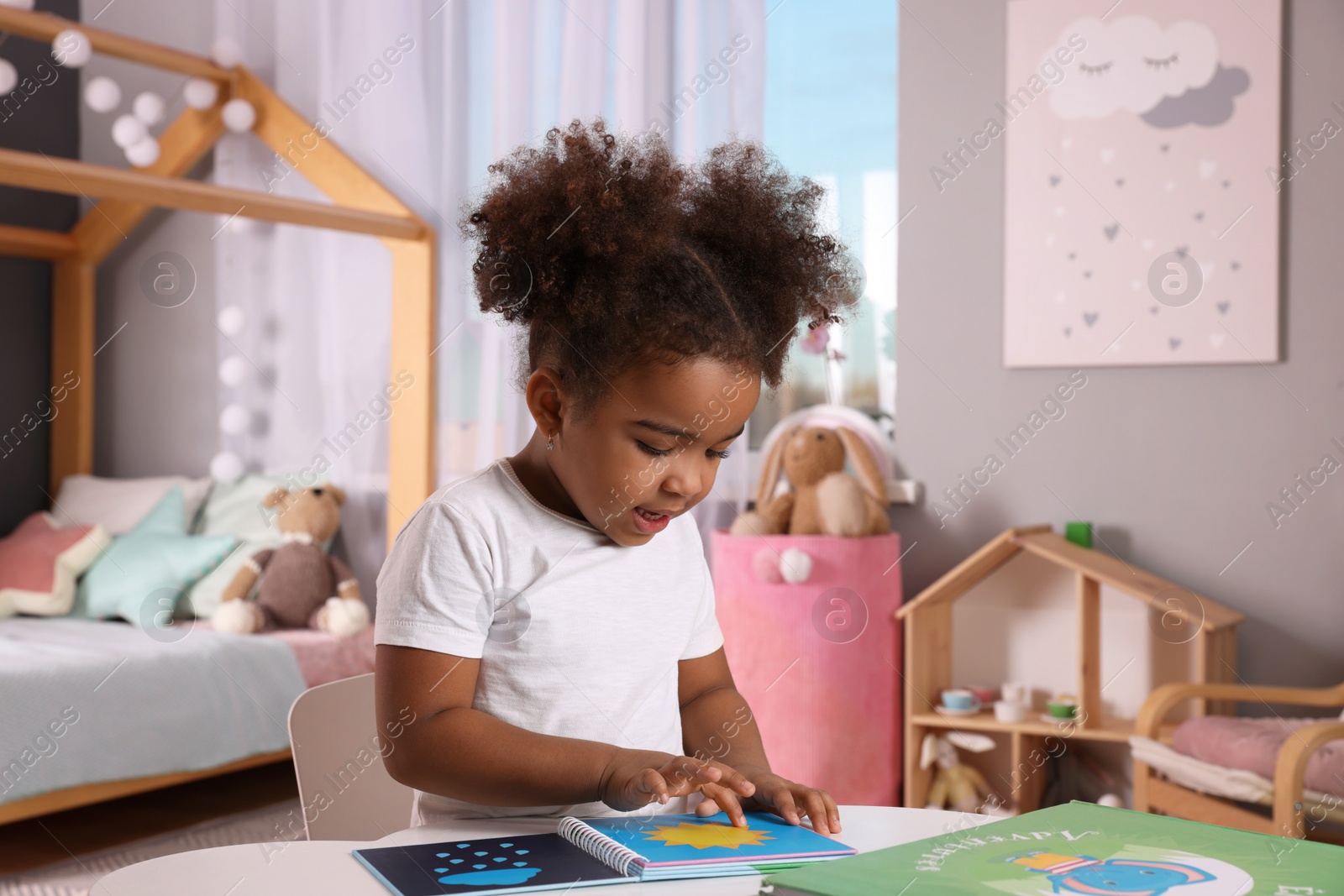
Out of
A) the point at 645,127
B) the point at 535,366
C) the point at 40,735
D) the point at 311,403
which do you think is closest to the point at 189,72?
the point at 311,403

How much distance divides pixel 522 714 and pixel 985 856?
14.8 inches

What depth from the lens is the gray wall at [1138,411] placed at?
2.14m

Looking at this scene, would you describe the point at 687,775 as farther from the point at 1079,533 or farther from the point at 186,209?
the point at 186,209

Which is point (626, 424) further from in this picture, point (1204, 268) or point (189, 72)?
point (189, 72)

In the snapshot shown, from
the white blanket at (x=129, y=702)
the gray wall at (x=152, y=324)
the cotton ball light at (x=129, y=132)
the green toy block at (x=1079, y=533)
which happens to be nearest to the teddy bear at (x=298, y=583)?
the white blanket at (x=129, y=702)

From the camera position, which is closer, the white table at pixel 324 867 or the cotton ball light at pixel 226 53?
the white table at pixel 324 867

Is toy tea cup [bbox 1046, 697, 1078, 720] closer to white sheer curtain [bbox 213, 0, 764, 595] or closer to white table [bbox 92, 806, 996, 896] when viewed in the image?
white sheer curtain [bbox 213, 0, 764, 595]

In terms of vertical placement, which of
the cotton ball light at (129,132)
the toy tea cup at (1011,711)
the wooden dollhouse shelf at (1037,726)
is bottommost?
the wooden dollhouse shelf at (1037,726)

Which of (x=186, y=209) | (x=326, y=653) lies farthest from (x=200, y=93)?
(x=326, y=653)

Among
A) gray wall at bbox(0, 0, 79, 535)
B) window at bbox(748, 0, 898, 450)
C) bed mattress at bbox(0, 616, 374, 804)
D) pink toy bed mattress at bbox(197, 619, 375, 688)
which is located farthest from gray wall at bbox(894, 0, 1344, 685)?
gray wall at bbox(0, 0, 79, 535)

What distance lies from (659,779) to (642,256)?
40 centimetres

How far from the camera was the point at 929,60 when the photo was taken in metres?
2.45

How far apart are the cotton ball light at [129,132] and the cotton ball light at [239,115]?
27 cm

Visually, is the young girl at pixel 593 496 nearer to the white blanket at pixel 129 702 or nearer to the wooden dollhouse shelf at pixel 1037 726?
the wooden dollhouse shelf at pixel 1037 726
